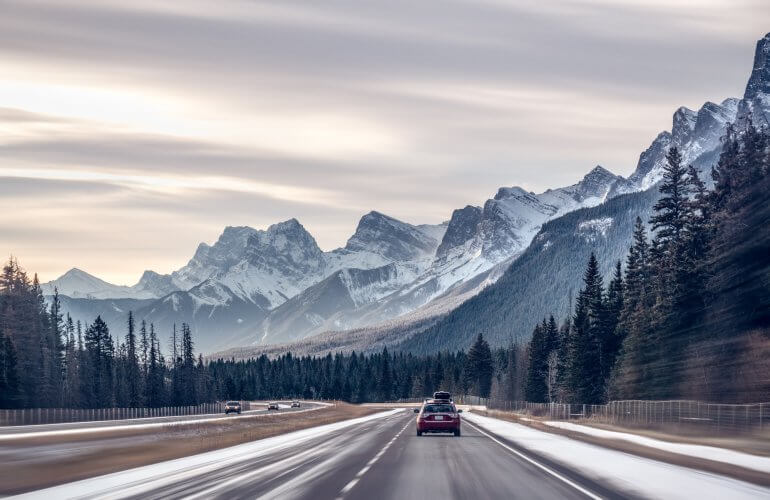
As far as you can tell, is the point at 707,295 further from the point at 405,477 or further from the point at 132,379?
the point at 132,379

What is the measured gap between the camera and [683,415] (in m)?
59.0

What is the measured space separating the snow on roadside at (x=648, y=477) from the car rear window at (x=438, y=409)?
41.3 ft

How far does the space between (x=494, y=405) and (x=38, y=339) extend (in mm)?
73637

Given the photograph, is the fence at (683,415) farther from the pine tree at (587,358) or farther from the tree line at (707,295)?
the pine tree at (587,358)

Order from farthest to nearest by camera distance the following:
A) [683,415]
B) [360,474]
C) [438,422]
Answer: [683,415]
[438,422]
[360,474]

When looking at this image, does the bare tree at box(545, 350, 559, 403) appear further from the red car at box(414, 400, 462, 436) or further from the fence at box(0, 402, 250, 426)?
the red car at box(414, 400, 462, 436)

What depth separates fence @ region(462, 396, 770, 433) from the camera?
49625mm

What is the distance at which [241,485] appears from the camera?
25188mm

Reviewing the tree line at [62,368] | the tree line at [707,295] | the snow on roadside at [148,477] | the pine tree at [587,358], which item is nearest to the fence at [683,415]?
the tree line at [707,295]

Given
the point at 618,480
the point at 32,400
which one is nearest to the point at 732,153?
the point at 618,480

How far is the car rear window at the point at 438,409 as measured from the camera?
5316cm

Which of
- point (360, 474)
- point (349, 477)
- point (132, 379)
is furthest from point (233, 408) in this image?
point (349, 477)

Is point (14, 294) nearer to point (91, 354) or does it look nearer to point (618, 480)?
point (91, 354)

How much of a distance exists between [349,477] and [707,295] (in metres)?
52.2
